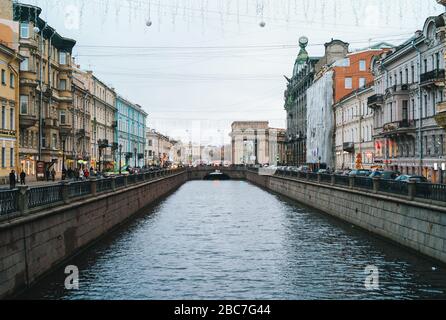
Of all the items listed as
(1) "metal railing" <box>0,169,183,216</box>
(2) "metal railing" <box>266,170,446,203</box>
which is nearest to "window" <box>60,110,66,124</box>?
(2) "metal railing" <box>266,170,446,203</box>

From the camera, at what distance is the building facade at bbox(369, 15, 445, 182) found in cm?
4872

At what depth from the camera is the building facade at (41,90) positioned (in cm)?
5556

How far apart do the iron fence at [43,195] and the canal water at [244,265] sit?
2362mm

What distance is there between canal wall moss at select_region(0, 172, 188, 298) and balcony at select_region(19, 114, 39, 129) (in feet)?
69.6

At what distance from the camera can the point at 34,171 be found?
58.5m

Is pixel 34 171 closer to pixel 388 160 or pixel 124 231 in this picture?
pixel 124 231

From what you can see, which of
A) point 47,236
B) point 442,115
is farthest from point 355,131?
point 47,236

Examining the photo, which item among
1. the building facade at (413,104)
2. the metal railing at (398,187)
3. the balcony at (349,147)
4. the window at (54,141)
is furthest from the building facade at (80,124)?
the metal railing at (398,187)

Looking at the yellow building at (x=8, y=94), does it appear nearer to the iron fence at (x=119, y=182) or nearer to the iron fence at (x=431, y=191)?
the iron fence at (x=119, y=182)

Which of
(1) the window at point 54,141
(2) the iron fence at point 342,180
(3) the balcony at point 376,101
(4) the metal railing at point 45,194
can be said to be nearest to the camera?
(4) the metal railing at point 45,194

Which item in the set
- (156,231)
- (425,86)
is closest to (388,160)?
(425,86)

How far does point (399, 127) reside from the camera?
187 feet
